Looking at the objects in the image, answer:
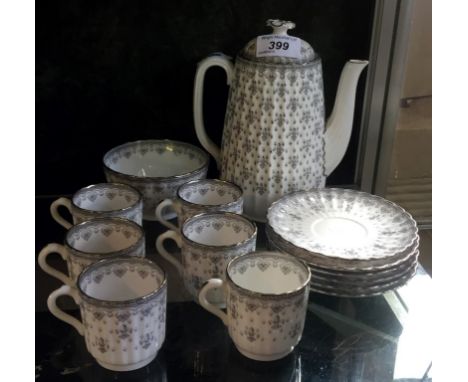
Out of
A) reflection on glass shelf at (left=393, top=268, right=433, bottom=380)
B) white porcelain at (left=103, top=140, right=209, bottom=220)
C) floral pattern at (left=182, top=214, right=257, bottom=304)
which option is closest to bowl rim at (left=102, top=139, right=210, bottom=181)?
white porcelain at (left=103, top=140, right=209, bottom=220)

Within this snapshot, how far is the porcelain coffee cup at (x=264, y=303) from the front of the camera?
52cm

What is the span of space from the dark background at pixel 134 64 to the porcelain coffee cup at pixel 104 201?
2.7 inches

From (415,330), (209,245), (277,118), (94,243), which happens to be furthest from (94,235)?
(415,330)

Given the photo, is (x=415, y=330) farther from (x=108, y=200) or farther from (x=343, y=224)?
(x=108, y=200)

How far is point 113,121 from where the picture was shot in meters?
0.80

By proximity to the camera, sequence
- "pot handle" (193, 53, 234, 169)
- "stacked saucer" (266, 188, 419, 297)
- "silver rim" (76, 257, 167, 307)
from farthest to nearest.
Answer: "pot handle" (193, 53, 234, 169)
"stacked saucer" (266, 188, 419, 297)
"silver rim" (76, 257, 167, 307)

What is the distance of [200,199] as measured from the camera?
28.1 inches

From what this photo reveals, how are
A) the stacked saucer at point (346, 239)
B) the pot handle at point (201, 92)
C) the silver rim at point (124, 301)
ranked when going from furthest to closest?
1. the pot handle at point (201, 92)
2. the stacked saucer at point (346, 239)
3. the silver rim at point (124, 301)

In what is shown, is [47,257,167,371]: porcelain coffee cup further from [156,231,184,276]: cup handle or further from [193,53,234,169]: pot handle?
[193,53,234,169]: pot handle

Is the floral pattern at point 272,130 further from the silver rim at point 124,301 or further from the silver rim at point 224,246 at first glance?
the silver rim at point 124,301

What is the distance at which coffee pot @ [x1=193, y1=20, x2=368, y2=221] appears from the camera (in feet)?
2.22

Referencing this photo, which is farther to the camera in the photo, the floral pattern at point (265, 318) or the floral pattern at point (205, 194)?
the floral pattern at point (205, 194)

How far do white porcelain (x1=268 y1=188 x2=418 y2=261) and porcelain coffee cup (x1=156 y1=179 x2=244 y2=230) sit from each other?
0.15 feet

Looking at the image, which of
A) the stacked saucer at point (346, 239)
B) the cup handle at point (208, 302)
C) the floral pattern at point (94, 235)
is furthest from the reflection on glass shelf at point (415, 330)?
the floral pattern at point (94, 235)
